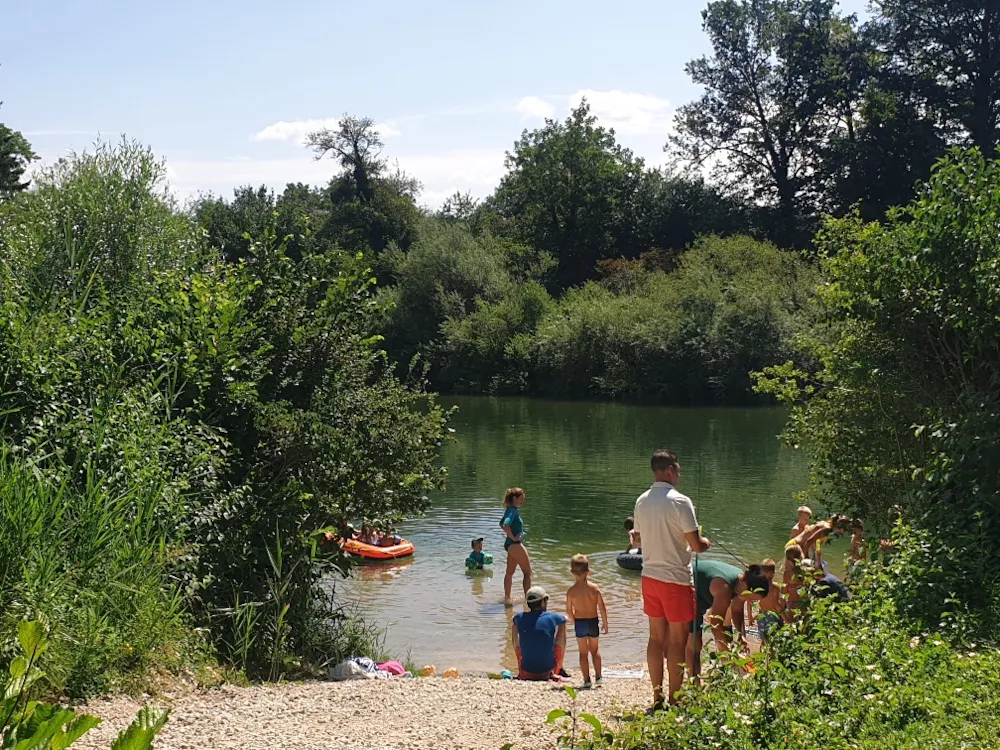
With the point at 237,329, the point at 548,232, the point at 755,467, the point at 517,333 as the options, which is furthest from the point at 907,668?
the point at 548,232

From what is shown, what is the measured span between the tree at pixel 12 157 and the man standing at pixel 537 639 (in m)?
49.3

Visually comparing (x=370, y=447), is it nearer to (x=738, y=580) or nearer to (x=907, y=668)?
(x=738, y=580)

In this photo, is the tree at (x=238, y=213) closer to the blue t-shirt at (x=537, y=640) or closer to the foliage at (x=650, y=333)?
the foliage at (x=650, y=333)

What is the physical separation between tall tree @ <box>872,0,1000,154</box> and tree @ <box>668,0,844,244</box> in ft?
15.3

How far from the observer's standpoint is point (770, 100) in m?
69.4

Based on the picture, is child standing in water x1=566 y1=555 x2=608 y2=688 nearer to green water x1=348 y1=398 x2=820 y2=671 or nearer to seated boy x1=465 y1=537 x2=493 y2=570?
green water x1=348 y1=398 x2=820 y2=671

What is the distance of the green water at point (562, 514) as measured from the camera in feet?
45.1

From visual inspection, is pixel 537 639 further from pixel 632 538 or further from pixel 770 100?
pixel 770 100

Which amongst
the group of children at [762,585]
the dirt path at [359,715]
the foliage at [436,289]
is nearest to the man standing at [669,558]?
the dirt path at [359,715]

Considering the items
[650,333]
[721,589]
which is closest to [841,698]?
[721,589]

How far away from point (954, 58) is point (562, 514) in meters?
50.4

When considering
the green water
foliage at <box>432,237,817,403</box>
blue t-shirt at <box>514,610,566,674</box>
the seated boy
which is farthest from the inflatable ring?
foliage at <box>432,237,817,403</box>

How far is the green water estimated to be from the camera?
45.1 feet

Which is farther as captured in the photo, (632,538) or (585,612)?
(632,538)
